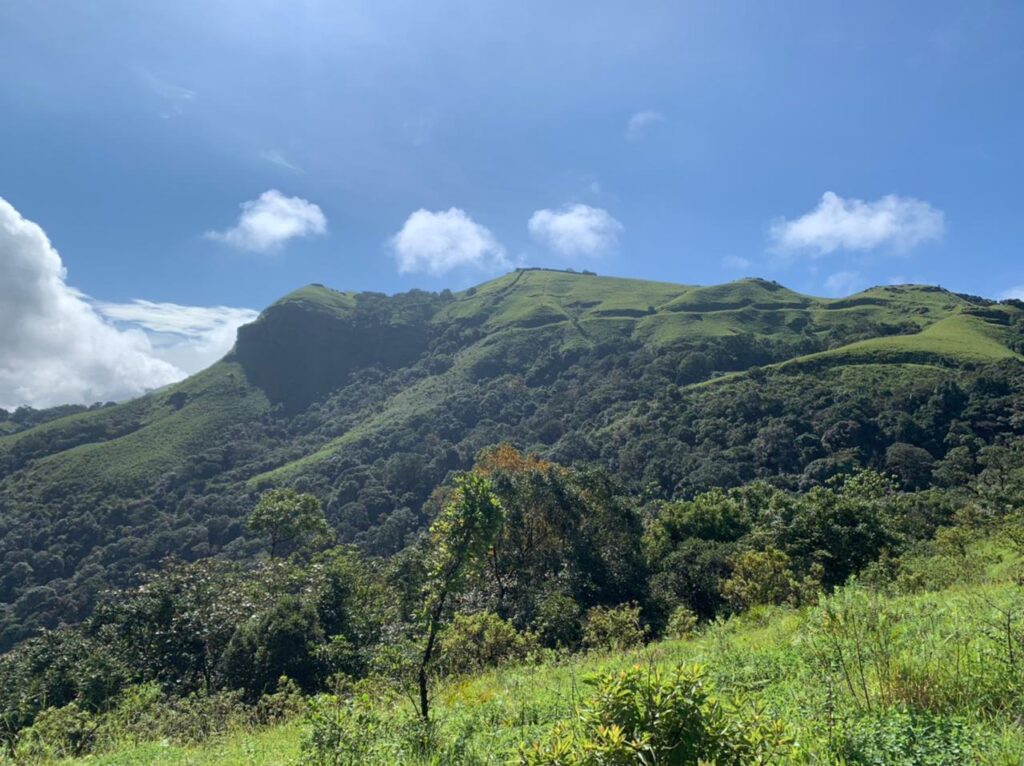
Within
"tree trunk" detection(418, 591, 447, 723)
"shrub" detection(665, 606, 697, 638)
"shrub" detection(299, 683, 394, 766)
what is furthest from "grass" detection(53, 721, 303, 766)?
"shrub" detection(665, 606, 697, 638)

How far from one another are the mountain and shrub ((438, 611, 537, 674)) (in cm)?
5562

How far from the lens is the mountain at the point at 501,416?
6944 cm

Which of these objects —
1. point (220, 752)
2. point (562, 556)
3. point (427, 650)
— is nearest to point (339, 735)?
point (427, 650)

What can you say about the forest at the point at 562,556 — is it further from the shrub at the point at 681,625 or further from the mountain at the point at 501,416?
the mountain at the point at 501,416

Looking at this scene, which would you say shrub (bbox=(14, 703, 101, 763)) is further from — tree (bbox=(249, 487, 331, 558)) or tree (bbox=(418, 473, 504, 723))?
tree (bbox=(249, 487, 331, 558))

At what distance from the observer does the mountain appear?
69438 millimetres

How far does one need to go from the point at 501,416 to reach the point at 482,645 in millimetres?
106159

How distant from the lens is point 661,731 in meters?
3.41

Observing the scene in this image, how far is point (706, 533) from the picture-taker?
32.0 m

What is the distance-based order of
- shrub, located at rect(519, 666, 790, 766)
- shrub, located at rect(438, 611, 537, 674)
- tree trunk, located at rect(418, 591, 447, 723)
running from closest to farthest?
shrub, located at rect(519, 666, 790, 766)
tree trunk, located at rect(418, 591, 447, 723)
shrub, located at rect(438, 611, 537, 674)

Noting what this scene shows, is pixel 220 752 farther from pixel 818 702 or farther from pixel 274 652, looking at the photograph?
pixel 274 652

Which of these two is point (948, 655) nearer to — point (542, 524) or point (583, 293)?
point (542, 524)

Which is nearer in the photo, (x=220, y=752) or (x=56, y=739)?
(x=220, y=752)

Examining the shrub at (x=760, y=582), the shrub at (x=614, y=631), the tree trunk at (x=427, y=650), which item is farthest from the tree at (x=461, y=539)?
the shrub at (x=760, y=582)
